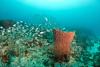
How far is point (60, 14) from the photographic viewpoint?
6934 mm

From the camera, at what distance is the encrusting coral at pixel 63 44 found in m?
5.68

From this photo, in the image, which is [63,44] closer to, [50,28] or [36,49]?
[36,49]

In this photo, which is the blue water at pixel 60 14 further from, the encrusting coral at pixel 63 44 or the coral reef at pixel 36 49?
the encrusting coral at pixel 63 44

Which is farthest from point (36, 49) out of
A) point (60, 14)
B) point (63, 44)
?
point (60, 14)

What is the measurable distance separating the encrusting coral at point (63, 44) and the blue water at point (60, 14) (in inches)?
36.3

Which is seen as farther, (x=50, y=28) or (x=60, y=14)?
(x=60, y=14)

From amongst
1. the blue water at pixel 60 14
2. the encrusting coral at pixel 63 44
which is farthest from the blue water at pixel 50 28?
the encrusting coral at pixel 63 44

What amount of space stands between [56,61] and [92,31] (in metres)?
1.58

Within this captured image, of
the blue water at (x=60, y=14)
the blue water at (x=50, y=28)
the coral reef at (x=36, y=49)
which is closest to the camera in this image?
the coral reef at (x=36, y=49)

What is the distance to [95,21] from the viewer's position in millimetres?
6906

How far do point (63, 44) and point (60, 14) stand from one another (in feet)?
4.52

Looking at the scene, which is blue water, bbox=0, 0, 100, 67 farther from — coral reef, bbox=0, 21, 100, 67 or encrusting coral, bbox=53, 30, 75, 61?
encrusting coral, bbox=53, 30, 75, 61

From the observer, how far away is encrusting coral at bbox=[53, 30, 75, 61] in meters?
5.68

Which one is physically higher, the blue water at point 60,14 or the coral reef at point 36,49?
the blue water at point 60,14
